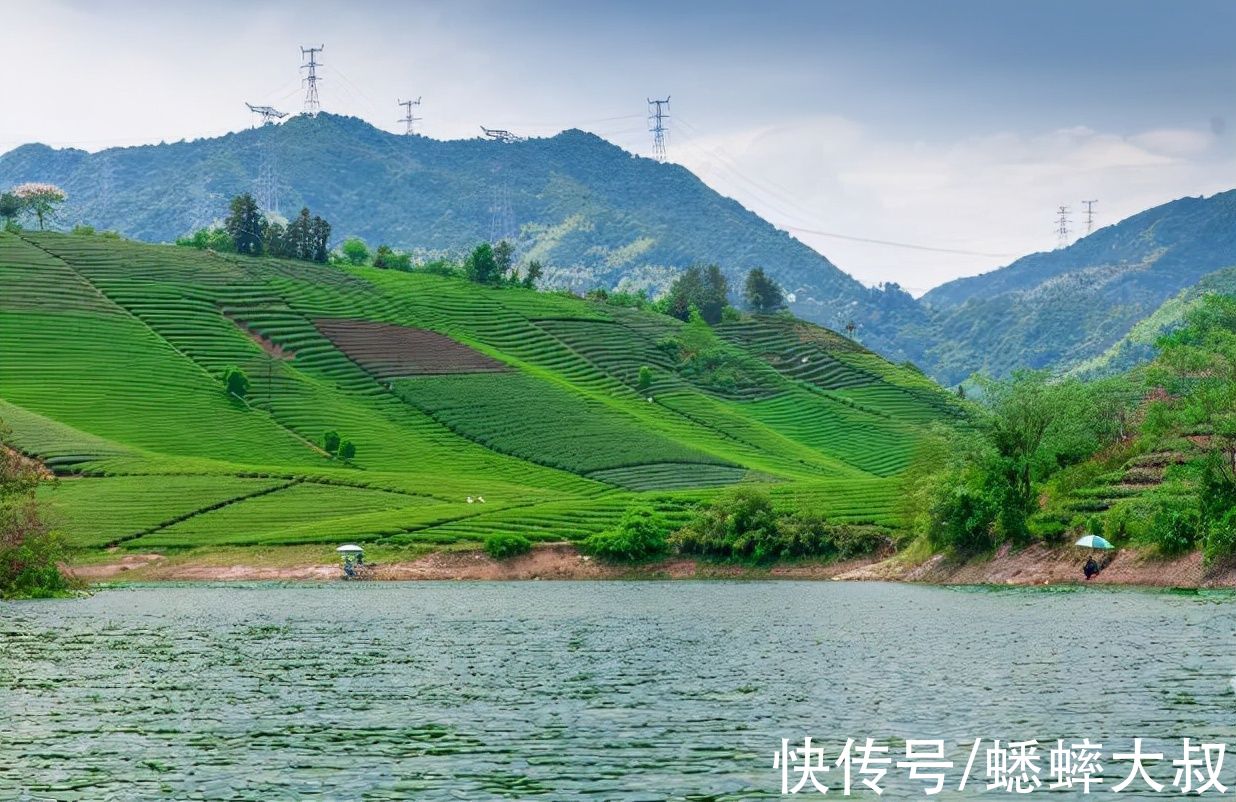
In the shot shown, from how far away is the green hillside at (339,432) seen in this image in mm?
120562

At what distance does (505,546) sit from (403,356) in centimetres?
8633

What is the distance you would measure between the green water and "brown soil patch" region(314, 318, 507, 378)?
11311 cm

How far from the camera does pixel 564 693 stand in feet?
144

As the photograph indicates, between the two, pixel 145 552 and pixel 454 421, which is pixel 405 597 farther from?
pixel 454 421

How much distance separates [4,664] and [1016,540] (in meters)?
63.7

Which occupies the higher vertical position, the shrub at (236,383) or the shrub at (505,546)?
the shrub at (236,383)

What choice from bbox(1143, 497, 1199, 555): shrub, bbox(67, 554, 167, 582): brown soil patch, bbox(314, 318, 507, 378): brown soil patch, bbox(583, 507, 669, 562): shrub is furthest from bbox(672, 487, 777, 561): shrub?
bbox(314, 318, 507, 378): brown soil patch

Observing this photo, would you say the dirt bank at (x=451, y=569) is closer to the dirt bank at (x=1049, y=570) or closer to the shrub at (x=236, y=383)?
the dirt bank at (x=1049, y=570)

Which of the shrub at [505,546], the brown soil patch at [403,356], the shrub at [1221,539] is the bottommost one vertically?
the shrub at [505,546]

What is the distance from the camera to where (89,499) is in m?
122

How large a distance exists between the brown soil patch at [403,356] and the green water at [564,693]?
113111 millimetres

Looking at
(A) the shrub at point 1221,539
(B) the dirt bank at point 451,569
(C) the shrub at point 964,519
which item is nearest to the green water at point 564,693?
(A) the shrub at point 1221,539

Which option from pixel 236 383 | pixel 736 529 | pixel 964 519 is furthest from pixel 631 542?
pixel 236 383

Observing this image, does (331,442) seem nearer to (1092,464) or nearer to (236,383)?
(236,383)
